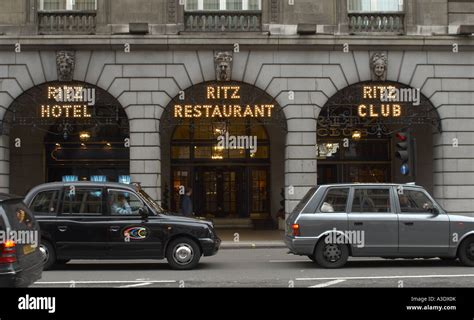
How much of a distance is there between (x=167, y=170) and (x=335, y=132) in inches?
280

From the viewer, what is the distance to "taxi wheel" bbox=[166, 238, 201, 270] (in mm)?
12812

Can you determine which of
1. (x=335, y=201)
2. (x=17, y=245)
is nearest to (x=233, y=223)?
(x=335, y=201)

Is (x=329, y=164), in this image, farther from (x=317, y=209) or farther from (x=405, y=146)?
(x=317, y=209)

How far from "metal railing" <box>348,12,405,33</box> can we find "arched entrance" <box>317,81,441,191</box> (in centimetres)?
187

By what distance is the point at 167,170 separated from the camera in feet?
84.4

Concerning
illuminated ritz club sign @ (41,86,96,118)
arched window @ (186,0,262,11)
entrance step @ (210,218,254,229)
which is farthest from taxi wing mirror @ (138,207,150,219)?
entrance step @ (210,218,254,229)

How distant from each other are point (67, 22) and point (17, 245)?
14399 millimetres

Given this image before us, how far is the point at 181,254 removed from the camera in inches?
505

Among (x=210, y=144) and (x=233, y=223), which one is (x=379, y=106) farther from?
(x=233, y=223)
